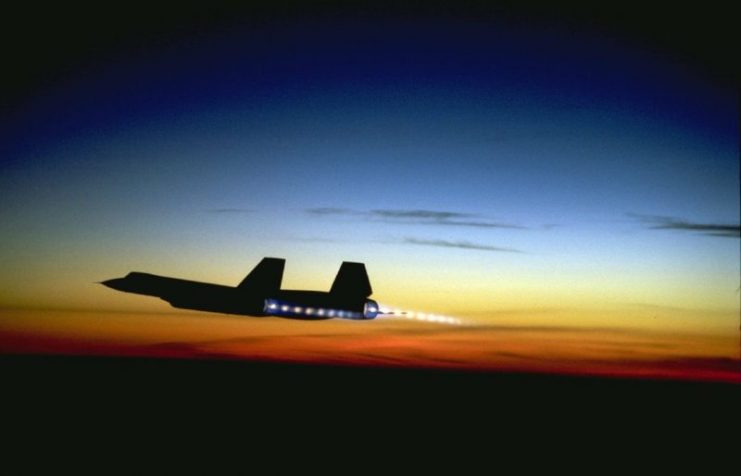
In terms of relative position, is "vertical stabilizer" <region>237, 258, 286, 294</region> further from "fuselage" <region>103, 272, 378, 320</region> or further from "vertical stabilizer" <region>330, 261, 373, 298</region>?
"vertical stabilizer" <region>330, 261, 373, 298</region>

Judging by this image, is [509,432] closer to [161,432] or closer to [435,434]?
[435,434]

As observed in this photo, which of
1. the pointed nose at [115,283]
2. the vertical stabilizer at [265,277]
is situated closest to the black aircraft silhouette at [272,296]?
the vertical stabilizer at [265,277]

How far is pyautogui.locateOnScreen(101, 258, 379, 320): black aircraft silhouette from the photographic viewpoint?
5416cm

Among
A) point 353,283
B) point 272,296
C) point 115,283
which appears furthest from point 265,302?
point 115,283

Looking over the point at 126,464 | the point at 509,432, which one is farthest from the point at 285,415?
the point at 126,464

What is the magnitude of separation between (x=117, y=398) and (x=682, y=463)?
129ft

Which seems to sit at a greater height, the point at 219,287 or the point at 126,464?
the point at 219,287

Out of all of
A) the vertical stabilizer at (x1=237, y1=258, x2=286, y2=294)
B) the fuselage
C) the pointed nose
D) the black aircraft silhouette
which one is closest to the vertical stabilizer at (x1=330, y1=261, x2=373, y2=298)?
the black aircraft silhouette

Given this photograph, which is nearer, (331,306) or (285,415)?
(285,415)

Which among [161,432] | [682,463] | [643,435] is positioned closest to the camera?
[682,463]

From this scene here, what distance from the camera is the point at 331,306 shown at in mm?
54750

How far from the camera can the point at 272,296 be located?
179ft

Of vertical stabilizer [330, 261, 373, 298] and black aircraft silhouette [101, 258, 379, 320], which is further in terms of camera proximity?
vertical stabilizer [330, 261, 373, 298]

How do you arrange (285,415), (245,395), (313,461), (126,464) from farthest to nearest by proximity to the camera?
(245,395), (285,415), (313,461), (126,464)
